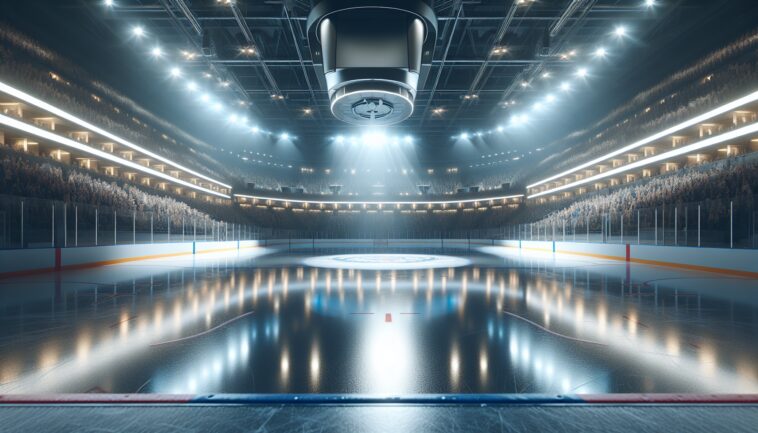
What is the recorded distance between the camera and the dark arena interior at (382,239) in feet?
9.32

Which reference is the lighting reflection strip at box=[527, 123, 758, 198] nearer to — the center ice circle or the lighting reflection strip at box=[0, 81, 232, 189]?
the center ice circle

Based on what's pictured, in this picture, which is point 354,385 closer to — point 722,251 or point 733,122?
point 722,251

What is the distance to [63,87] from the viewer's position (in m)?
16.8

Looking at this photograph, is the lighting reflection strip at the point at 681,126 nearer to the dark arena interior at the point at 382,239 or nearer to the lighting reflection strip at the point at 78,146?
the dark arena interior at the point at 382,239

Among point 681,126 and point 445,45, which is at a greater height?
point 445,45

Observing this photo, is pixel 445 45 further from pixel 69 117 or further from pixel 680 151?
pixel 69 117

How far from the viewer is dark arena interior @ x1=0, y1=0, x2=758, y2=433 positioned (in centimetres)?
284

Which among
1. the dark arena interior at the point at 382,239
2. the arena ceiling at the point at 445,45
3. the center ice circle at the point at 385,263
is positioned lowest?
the center ice circle at the point at 385,263

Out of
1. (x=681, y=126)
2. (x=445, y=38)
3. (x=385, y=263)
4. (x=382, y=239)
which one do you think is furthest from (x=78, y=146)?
(x=681, y=126)

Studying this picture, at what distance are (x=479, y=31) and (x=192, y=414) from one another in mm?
20372

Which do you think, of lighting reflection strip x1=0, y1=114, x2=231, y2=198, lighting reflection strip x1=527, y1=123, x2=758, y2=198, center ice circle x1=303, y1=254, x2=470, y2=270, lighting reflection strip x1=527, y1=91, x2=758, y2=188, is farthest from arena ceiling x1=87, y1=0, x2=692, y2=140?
center ice circle x1=303, y1=254, x2=470, y2=270

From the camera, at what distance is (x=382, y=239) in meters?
40.9

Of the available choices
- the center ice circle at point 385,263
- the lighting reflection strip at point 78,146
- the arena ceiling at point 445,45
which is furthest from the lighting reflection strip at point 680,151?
the lighting reflection strip at point 78,146

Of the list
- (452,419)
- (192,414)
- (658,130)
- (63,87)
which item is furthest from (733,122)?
(63,87)
